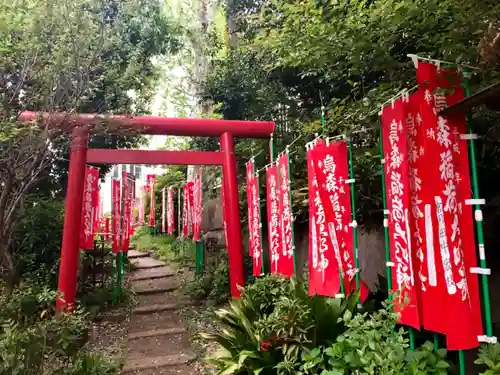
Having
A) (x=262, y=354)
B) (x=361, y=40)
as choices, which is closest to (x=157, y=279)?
(x=262, y=354)

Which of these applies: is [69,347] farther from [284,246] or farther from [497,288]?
[497,288]

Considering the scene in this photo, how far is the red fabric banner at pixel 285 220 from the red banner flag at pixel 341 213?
1166 mm

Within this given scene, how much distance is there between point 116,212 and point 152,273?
346 centimetres

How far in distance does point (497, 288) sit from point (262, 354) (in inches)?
85.0

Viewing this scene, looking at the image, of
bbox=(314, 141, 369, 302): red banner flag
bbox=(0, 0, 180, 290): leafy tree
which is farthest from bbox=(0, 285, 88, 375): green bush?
bbox=(314, 141, 369, 302): red banner flag

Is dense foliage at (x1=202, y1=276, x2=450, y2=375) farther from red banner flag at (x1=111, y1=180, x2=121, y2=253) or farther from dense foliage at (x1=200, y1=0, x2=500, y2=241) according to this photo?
red banner flag at (x1=111, y1=180, x2=121, y2=253)

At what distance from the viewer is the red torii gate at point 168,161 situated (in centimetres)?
654

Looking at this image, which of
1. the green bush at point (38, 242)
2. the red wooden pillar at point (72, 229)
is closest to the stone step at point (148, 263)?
the green bush at point (38, 242)

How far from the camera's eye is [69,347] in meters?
4.20

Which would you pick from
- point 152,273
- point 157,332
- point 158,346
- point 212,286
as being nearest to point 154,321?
point 157,332

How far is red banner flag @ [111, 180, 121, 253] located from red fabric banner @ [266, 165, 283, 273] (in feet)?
12.7

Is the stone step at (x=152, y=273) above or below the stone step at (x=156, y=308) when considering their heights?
above

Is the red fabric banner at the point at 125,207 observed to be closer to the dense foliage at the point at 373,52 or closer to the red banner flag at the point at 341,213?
the dense foliage at the point at 373,52

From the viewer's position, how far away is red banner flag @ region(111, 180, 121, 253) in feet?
27.8
